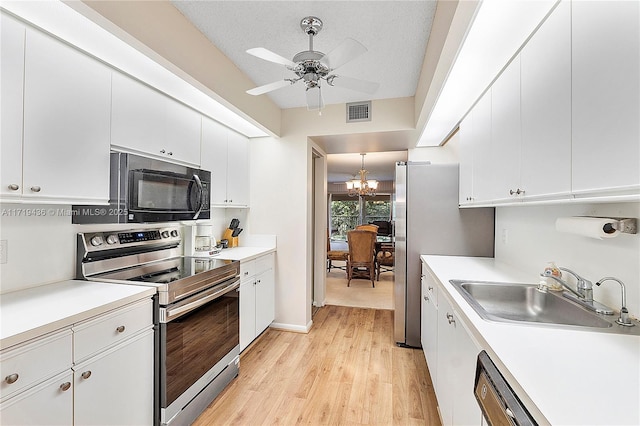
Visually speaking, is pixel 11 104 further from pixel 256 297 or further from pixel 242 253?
pixel 256 297

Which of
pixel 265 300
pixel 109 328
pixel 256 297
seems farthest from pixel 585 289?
pixel 265 300

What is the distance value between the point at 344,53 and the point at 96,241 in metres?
1.95

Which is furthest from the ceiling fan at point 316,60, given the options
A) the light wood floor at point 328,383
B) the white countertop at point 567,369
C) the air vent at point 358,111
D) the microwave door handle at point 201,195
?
the light wood floor at point 328,383

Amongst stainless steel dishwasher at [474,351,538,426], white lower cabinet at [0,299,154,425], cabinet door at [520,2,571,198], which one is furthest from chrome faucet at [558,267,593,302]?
white lower cabinet at [0,299,154,425]

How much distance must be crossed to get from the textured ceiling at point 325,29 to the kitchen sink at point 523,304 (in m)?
1.67

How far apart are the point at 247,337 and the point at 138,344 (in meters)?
1.25

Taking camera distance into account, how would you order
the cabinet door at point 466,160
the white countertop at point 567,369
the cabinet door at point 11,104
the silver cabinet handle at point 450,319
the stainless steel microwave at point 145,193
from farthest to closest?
the cabinet door at point 466,160
the stainless steel microwave at point 145,193
the silver cabinet handle at point 450,319
the cabinet door at point 11,104
the white countertop at point 567,369

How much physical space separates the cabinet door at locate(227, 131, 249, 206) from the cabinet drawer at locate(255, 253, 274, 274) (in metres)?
0.67

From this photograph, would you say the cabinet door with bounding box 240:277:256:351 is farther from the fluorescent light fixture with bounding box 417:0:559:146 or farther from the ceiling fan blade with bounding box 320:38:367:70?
the fluorescent light fixture with bounding box 417:0:559:146

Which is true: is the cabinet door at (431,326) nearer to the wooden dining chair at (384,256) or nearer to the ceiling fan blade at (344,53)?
the ceiling fan blade at (344,53)

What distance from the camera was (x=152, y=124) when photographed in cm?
204

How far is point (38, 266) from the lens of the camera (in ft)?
5.26

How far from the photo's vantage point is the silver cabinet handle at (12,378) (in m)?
1.01

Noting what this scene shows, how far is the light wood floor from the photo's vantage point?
1919mm
